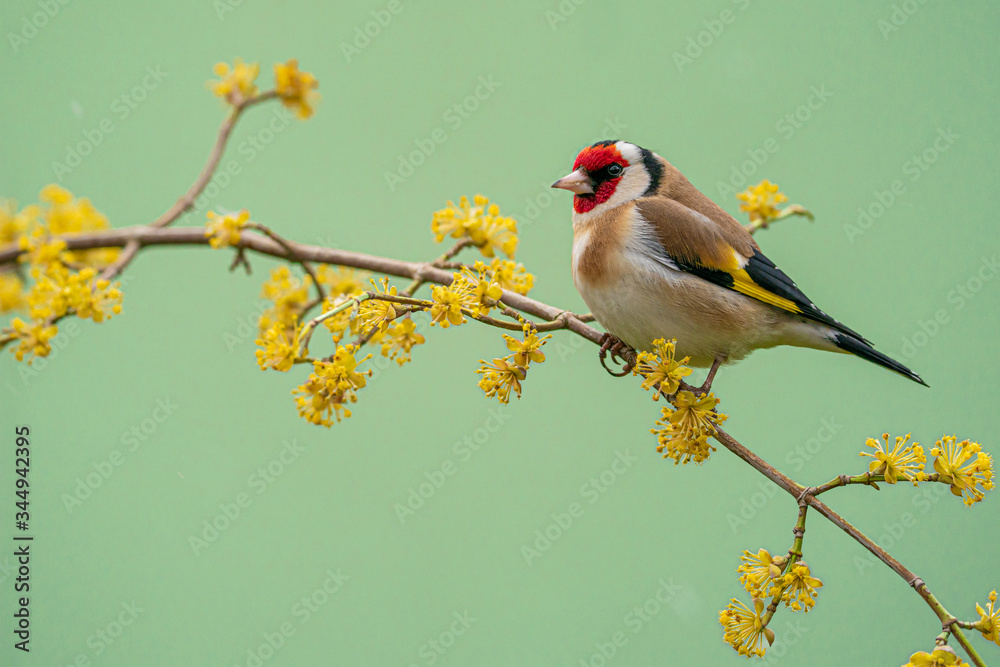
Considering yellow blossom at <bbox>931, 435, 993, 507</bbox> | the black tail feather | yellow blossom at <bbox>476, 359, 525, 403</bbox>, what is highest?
the black tail feather

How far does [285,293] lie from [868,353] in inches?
53.0

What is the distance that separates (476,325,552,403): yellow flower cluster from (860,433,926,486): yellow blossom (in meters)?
0.57

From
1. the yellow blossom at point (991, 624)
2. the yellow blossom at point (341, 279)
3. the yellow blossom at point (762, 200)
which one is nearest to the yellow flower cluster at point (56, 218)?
the yellow blossom at point (341, 279)

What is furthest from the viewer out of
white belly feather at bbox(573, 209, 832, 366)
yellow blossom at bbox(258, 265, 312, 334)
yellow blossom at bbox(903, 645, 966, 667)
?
yellow blossom at bbox(258, 265, 312, 334)

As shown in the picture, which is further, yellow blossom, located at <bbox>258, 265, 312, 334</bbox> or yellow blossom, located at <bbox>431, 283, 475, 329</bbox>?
yellow blossom, located at <bbox>258, 265, 312, 334</bbox>

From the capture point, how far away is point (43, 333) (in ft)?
5.32

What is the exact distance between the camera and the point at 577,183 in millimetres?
1725

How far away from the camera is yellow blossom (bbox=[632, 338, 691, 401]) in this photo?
4.54ft

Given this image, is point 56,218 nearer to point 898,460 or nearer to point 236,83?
point 236,83

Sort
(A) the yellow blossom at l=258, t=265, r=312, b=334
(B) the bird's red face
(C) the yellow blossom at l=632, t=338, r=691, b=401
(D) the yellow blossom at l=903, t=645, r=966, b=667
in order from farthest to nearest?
1. (A) the yellow blossom at l=258, t=265, r=312, b=334
2. (B) the bird's red face
3. (C) the yellow blossom at l=632, t=338, r=691, b=401
4. (D) the yellow blossom at l=903, t=645, r=966, b=667

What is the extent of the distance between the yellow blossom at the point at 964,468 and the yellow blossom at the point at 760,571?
30 cm

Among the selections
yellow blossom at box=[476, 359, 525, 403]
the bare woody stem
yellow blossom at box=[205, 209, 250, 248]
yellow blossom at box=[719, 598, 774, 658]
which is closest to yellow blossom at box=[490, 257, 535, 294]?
the bare woody stem

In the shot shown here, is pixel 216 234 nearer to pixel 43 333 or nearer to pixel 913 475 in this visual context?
pixel 43 333

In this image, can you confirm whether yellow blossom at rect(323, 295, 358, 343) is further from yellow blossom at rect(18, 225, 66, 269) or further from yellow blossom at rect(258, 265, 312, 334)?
yellow blossom at rect(18, 225, 66, 269)
